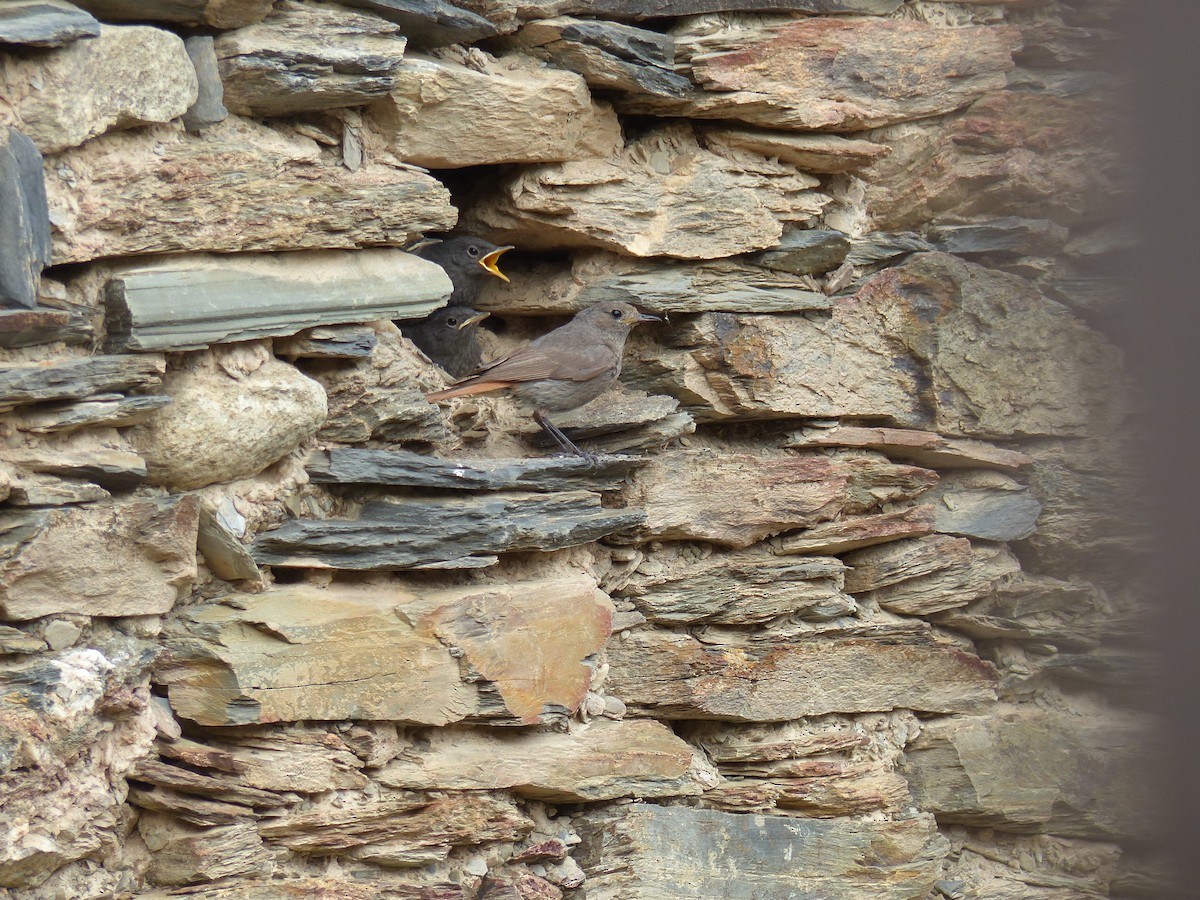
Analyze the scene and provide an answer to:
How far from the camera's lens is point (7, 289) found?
3332 mm

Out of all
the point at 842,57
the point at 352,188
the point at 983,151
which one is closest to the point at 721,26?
the point at 842,57

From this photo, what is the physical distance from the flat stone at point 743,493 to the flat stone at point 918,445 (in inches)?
3.3

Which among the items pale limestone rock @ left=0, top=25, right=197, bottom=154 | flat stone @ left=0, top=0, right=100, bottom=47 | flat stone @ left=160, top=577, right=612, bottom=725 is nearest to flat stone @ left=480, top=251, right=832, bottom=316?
flat stone @ left=160, top=577, right=612, bottom=725

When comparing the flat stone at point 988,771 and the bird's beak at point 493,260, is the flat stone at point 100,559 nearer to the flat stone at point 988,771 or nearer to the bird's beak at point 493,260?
the bird's beak at point 493,260

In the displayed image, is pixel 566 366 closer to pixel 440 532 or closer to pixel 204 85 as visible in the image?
pixel 440 532

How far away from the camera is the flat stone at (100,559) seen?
11.2ft

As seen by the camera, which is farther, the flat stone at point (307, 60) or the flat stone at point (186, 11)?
the flat stone at point (307, 60)

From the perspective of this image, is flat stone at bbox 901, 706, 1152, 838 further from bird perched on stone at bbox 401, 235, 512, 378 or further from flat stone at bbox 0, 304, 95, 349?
flat stone at bbox 0, 304, 95, 349

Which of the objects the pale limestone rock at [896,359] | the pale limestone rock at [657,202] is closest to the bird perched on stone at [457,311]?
the pale limestone rock at [657,202]

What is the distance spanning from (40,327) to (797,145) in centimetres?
308

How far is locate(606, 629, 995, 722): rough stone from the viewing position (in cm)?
507

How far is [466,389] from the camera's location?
474 cm

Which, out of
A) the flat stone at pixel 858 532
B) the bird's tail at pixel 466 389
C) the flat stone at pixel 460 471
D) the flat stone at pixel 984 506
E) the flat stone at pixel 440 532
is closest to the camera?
the flat stone at pixel 440 532

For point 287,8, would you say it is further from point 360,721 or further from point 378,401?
point 360,721
